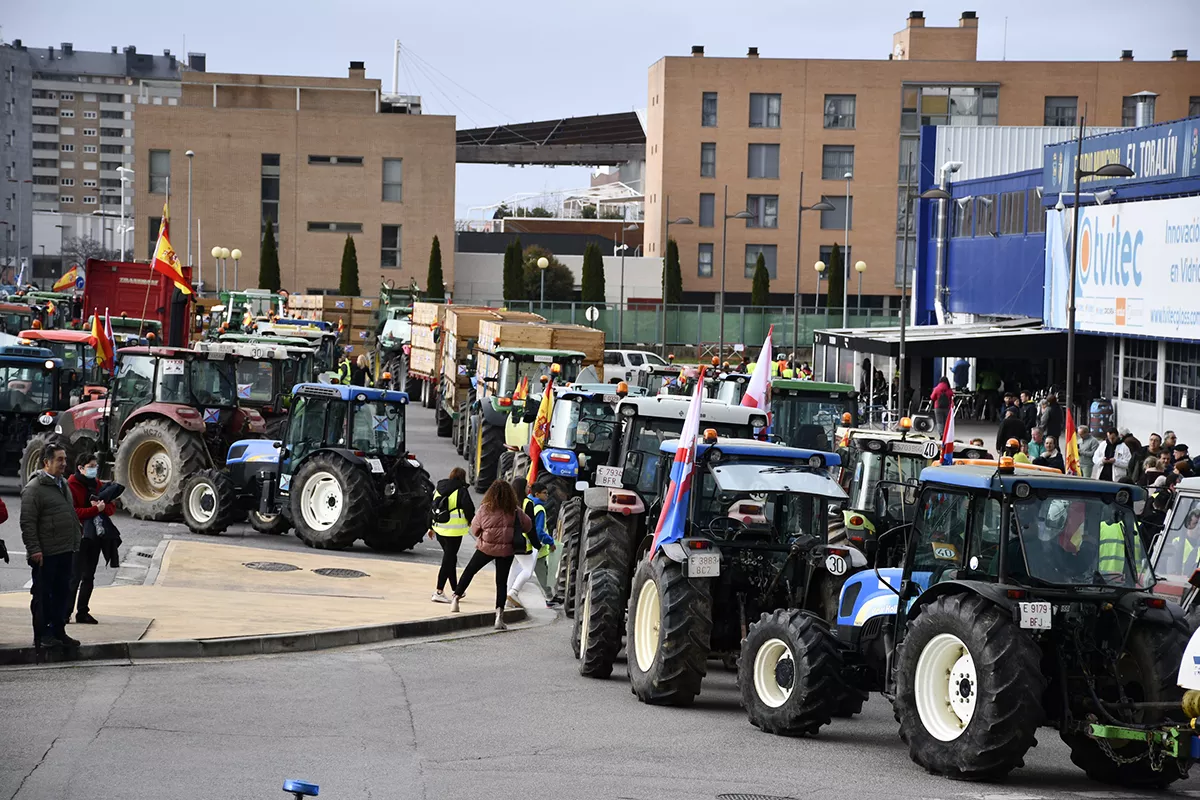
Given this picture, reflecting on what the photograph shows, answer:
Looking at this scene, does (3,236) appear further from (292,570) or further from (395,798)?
(395,798)

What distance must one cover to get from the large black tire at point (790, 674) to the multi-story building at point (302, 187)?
7227 cm

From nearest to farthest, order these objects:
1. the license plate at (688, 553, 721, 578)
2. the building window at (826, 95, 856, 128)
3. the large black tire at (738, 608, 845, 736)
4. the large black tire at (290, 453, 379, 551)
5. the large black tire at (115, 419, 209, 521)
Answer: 1. the large black tire at (738, 608, 845, 736)
2. the license plate at (688, 553, 721, 578)
3. the large black tire at (290, 453, 379, 551)
4. the large black tire at (115, 419, 209, 521)
5. the building window at (826, 95, 856, 128)

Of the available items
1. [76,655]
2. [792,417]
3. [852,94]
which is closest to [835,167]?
[852,94]

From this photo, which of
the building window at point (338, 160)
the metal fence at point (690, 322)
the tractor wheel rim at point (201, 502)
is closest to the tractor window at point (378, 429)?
the tractor wheel rim at point (201, 502)

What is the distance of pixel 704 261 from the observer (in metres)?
86.2

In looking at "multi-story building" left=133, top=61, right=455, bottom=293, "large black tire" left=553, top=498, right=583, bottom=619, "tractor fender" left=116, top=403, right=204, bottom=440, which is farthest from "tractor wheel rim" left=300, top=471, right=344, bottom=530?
"multi-story building" left=133, top=61, right=455, bottom=293

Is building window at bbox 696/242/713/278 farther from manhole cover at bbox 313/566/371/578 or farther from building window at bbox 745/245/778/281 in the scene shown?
manhole cover at bbox 313/566/371/578

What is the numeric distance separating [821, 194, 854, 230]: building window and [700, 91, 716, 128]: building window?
6.85m

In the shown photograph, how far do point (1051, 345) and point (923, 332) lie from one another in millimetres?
4821

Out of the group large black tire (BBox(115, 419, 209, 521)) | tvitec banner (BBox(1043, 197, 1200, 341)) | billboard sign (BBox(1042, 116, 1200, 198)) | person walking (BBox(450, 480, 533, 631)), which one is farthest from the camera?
billboard sign (BBox(1042, 116, 1200, 198))

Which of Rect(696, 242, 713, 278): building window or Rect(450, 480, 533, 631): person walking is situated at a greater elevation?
Rect(696, 242, 713, 278): building window

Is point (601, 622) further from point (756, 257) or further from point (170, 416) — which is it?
point (756, 257)

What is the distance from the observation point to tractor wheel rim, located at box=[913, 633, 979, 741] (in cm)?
1046

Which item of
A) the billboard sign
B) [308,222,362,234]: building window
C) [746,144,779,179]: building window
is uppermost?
[746,144,779,179]: building window
